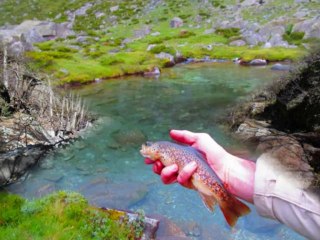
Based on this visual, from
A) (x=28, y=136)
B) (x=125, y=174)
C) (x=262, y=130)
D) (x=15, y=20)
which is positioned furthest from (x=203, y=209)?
(x=15, y=20)

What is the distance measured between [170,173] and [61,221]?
699 centimetres

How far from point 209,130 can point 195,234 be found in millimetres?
10190

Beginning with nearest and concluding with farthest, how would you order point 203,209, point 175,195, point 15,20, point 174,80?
point 203,209 → point 175,195 → point 174,80 → point 15,20

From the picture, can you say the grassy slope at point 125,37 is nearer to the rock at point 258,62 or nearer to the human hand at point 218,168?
the rock at point 258,62

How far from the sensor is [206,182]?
14.1ft

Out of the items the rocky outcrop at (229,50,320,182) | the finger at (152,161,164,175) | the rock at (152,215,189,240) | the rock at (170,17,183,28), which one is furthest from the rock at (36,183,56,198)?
the rock at (170,17,183,28)

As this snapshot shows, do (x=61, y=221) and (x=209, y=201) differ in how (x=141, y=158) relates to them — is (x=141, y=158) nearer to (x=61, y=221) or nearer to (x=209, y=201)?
(x=61, y=221)

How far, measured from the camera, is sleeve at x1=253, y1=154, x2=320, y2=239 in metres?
3.27

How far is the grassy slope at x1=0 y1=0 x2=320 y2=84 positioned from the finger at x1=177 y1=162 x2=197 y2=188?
28987 millimetres

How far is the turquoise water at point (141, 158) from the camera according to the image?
1282cm

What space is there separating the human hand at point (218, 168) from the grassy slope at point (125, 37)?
1122 inches

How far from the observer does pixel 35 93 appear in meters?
24.1

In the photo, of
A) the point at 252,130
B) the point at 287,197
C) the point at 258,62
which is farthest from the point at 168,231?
the point at 258,62

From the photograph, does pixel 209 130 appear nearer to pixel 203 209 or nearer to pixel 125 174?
pixel 125 174
